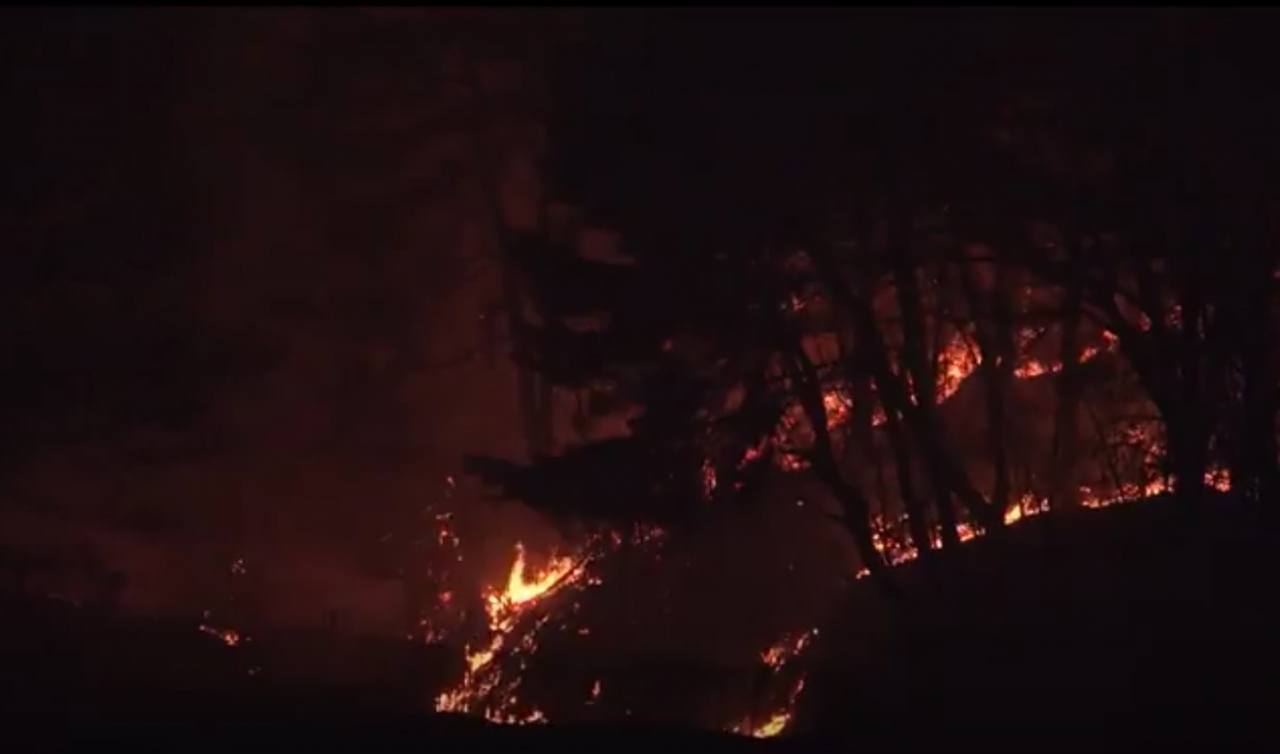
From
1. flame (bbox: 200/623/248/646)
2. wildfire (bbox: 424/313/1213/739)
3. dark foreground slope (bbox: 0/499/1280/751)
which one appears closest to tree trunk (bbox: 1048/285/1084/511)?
wildfire (bbox: 424/313/1213/739)

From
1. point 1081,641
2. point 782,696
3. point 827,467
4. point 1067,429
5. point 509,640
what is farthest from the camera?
point 509,640

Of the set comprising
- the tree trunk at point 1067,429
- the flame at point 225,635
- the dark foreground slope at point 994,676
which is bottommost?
the dark foreground slope at point 994,676

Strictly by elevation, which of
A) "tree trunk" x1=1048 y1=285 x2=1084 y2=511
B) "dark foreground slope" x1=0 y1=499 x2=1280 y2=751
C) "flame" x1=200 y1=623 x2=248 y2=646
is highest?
"tree trunk" x1=1048 y1=285 x2=1084 y2=511

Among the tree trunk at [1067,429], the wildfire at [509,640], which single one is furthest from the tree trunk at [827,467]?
the wildfire at [509,640]

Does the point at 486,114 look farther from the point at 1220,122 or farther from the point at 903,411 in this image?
the point at 1220,122

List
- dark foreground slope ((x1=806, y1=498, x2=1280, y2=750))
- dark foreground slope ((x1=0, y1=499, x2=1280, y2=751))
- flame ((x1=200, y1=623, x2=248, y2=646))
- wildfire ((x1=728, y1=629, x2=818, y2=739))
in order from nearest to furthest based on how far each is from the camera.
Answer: dark foreground slope ((x1=0, y1=499, x2=1280, y2=751))
dark foreground slope ((x1=806, y1=498, x2=1280, y2=750))
wildfire ((x1=728, y1=629, x2=818, y2=739))
flame ((x1=200, y1=623, x2=248, y2=646))

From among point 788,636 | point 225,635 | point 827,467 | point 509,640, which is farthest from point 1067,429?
point 225,635

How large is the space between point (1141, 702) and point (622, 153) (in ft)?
19.8

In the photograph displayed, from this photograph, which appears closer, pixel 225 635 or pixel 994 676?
pixel 994 676

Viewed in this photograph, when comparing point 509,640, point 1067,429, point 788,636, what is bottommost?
point 788,636

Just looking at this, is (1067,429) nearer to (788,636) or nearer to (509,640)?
(788,636)

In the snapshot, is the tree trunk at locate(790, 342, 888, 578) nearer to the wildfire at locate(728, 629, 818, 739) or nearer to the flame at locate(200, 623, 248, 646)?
the wildfire at locate(728, 629, 818, 739)

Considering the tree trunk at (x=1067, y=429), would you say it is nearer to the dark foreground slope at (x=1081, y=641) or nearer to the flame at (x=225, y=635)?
the dark foreground slope at (x=1081, y=641)

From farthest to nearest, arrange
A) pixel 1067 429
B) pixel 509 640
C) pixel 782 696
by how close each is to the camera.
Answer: pixel 509 640, pixel 1067 429, pixel 782 696
